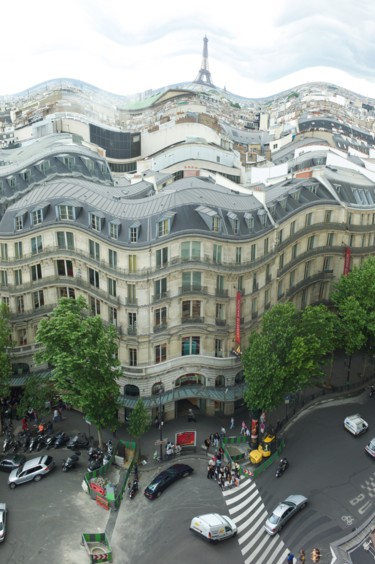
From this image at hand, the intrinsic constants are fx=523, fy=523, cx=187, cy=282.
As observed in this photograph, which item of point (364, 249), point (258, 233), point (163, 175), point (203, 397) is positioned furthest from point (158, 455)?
point (163, 175)

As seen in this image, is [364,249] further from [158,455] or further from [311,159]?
[158,455]

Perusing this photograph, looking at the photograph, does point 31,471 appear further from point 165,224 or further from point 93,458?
point 165,224

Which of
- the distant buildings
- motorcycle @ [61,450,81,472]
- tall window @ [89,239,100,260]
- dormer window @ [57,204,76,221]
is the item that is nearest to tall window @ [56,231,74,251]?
the distant buildings

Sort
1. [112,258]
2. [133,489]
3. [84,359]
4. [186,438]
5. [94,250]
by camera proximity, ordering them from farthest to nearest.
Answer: [94,250]
[112,258]
[186,438]
[84,359]
[133,489]

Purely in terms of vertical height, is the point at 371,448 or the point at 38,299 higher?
the point at 38,299

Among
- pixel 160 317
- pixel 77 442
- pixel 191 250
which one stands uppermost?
pixel 191 250

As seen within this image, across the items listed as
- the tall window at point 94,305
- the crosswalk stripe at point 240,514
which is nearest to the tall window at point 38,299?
the tall window at point 94,305

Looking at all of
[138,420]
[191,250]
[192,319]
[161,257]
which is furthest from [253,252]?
[138,420]
